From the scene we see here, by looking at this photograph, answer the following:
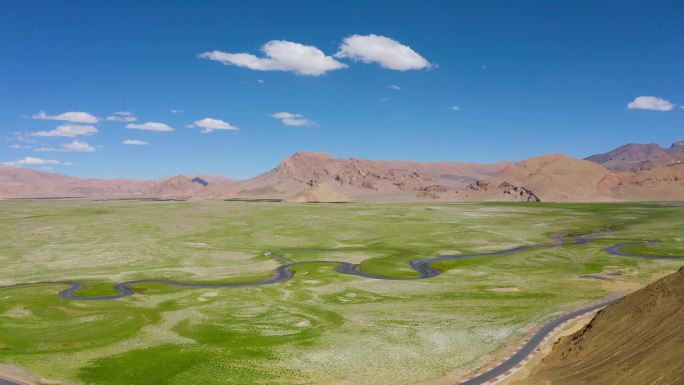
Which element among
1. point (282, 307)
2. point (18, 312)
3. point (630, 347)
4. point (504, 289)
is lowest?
point (282, 307)

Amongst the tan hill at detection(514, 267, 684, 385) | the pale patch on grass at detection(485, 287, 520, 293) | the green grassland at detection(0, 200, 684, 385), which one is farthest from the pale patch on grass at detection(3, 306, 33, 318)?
the pale patch on grass at detection(485, 287, 520, 293)

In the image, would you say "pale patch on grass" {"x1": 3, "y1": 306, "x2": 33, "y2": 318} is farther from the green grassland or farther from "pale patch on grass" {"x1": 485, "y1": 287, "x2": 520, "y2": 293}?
"pale patch on grass" {"x1": 485, "y1": 287, "x2": 520, "y2": 293}

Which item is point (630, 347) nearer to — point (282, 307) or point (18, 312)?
point (282, 307)

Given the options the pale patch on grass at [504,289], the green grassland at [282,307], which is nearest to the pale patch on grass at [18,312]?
the green grassland at [282,307]

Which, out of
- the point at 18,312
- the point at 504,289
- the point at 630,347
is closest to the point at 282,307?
the point at 18,312

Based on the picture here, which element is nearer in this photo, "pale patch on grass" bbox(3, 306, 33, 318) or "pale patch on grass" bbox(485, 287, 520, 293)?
"pale patch on grass" bbox(3, 306, 33, 318)

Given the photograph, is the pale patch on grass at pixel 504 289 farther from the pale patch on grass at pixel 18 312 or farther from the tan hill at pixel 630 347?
the pale patch on grass at pixel 18 312

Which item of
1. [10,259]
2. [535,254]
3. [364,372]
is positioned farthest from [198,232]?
[364,372]
